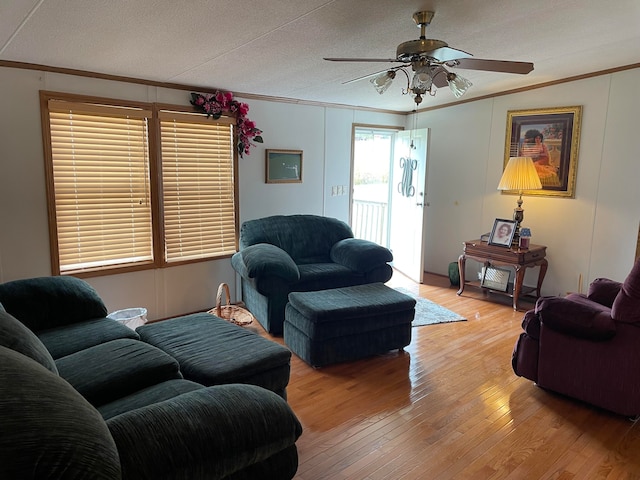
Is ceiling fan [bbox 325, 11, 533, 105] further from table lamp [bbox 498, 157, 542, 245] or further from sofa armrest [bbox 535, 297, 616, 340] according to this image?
table lamp [bbox 498, 157, 542, 245]

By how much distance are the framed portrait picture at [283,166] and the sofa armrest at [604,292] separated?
307 cm

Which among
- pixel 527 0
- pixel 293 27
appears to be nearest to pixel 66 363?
pixel 293 27

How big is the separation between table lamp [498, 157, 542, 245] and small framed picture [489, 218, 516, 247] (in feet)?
0.16

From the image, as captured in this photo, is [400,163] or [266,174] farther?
[400,163]

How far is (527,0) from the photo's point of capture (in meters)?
2.31

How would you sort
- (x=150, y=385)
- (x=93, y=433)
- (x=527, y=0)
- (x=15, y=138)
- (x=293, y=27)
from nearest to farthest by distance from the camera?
(x=93, y=433)
(x=150, y=385)
(x=527, y=0)
(x=293, y=27)
(x=15, y=138)

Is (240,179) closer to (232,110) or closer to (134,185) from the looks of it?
(232,110)

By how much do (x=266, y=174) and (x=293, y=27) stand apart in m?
2.25

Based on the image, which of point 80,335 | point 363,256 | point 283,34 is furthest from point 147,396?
point 363,256

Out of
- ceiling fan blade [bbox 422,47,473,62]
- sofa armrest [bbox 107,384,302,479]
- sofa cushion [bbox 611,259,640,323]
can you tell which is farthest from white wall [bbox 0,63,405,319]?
sofa cushion [bbox 611,259,640,323]

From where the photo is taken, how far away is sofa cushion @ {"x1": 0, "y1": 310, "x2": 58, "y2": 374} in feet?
5.06

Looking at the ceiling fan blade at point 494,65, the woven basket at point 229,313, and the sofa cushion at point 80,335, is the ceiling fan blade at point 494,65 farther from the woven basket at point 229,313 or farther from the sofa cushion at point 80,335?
the woven basket at point 229,313

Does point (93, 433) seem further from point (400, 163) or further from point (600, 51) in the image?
point (400, 163)

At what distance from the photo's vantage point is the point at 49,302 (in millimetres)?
2549
